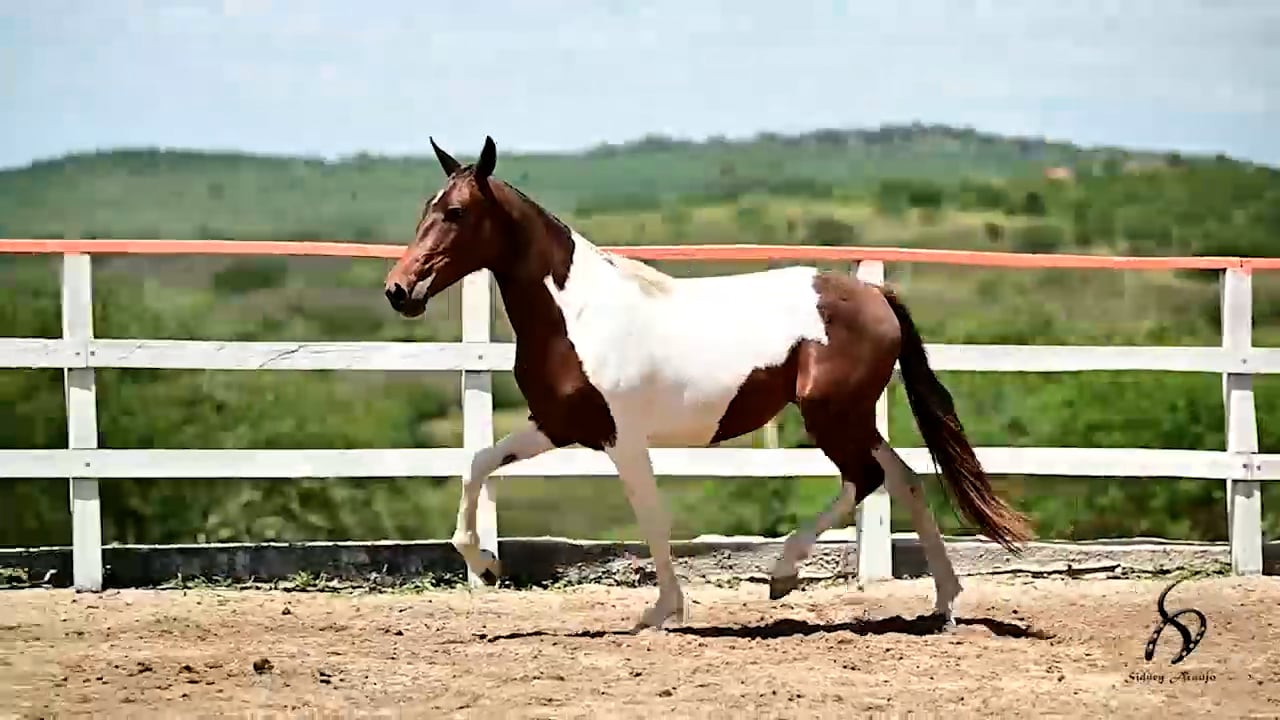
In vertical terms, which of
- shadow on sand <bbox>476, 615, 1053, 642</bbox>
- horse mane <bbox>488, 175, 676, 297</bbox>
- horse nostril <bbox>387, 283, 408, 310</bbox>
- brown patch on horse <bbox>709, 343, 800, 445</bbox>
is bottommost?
shadow on sand <bbox>476, 615, 1053, 642</bbox>

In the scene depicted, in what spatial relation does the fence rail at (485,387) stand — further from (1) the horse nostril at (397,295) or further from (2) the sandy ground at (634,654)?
(1) the horse nostril at (397,295)

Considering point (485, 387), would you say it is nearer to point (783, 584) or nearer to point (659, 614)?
point (659, 614)

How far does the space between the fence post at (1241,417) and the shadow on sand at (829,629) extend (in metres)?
1.50

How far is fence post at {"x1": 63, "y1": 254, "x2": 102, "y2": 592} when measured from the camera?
5703 mm

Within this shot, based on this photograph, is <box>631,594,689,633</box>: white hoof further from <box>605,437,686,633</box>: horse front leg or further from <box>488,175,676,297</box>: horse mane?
<box>488,175,676,297</box>: horse mane

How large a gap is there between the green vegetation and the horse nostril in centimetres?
224

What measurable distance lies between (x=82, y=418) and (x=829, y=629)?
286 cm

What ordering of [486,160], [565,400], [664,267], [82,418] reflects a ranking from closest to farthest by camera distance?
[486,160] < [565,400] < [82,418] < [664,267]

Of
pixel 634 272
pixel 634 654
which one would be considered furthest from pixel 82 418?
pixel 634 654

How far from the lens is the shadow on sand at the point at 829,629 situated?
4926 mm

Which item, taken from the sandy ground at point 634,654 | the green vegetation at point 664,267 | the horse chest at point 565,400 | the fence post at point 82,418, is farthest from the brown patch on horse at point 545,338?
the green vegetation at point 664,267

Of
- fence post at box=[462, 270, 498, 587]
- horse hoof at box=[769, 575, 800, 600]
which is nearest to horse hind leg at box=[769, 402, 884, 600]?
horse hoof at box=[769, 575, 800, 600]

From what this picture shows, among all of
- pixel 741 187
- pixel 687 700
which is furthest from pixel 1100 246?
pixel 687 700

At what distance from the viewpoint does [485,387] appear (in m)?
5.87
